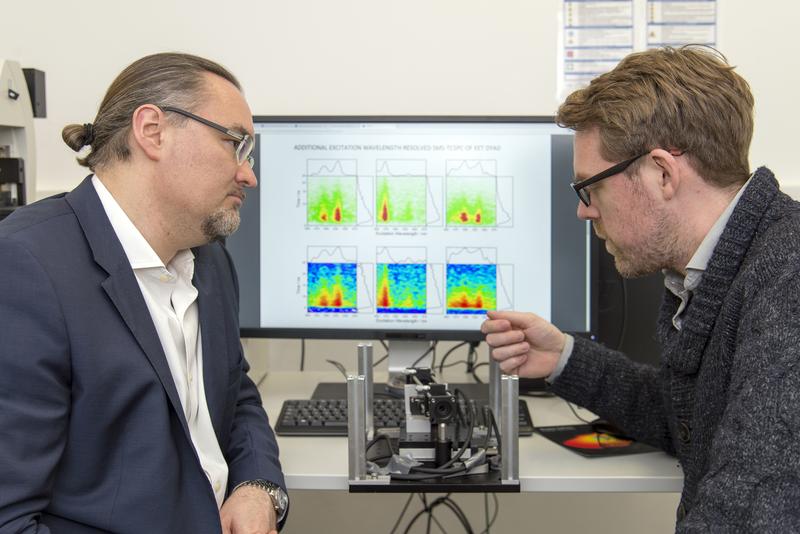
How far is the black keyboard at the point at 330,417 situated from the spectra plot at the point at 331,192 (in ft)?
1.29

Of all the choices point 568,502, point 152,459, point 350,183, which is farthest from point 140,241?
point 568,502

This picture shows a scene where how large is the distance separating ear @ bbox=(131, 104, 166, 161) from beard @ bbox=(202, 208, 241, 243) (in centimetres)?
13

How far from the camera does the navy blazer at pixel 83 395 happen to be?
0.94 meters

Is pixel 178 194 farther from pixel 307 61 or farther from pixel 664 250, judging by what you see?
pixel 307 61

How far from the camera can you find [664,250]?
119 cm

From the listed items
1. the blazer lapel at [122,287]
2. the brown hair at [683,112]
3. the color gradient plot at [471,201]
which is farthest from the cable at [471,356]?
the blazer lapel at [122,287]

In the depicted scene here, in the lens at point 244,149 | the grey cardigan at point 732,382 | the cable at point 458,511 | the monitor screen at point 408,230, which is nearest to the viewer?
the grey cardigan at point 732,382

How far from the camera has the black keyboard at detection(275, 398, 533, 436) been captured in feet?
4.74

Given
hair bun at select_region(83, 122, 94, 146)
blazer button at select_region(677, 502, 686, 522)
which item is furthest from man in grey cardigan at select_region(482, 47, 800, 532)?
hair bun at select_region(83, 122, 94, 146)

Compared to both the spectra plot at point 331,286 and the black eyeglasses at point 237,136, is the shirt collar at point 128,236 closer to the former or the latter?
the black eyeglasses at point 237,136

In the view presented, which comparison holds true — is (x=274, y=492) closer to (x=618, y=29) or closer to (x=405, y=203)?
(x=405, y=203)

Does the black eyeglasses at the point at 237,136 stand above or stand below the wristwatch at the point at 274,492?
above

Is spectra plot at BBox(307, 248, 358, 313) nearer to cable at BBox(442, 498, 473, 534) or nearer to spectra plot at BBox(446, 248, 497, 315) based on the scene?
spectra plot at BBox(446, 248, 497, 315)

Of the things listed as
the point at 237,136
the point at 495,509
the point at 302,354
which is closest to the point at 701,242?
the point at 237,136
